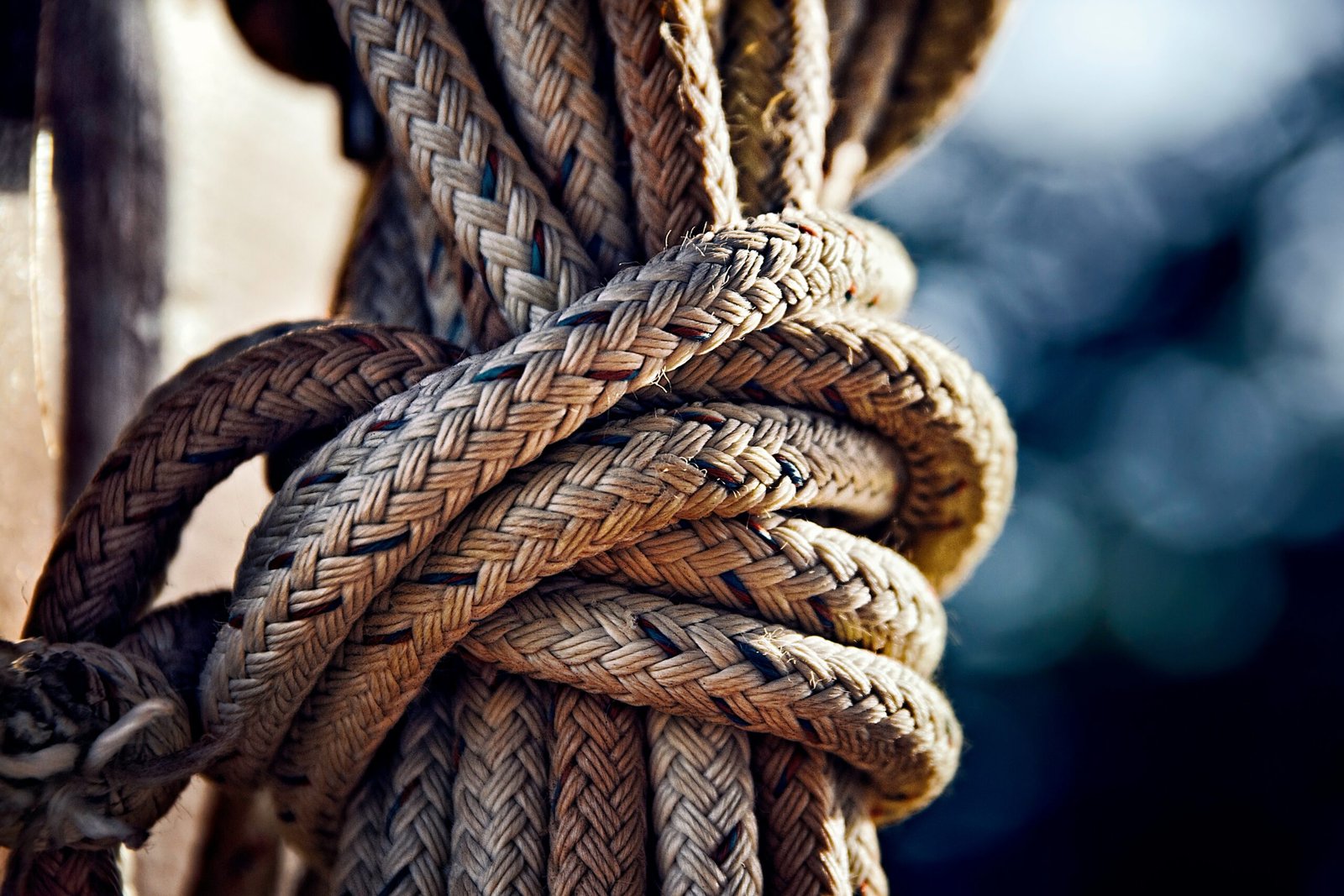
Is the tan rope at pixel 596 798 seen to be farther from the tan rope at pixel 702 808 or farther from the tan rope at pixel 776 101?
the tan rope at pixel 776 101

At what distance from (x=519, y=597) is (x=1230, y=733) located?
221 centimetres

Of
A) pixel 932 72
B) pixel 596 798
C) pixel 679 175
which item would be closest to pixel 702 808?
pixel 596 798

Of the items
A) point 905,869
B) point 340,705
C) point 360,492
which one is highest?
point 360,492

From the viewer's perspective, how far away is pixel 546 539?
534 millimetres

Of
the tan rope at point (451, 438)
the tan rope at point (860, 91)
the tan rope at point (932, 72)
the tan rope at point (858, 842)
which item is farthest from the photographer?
the tan rope at point (932, 72)

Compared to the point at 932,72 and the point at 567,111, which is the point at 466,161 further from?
the point at 932,72

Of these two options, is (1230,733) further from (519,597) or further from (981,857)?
(519,597)

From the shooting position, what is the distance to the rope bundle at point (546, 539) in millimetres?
533

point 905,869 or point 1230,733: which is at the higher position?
point 1230,733

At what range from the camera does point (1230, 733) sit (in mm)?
2256

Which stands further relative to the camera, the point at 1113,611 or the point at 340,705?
the point at 1113,611

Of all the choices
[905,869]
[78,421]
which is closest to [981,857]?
[905,869]

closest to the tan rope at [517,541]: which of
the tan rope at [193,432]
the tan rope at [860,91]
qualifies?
the tan rope at [193,432]

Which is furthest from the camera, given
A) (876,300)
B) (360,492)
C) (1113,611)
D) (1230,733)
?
(1113,611)
